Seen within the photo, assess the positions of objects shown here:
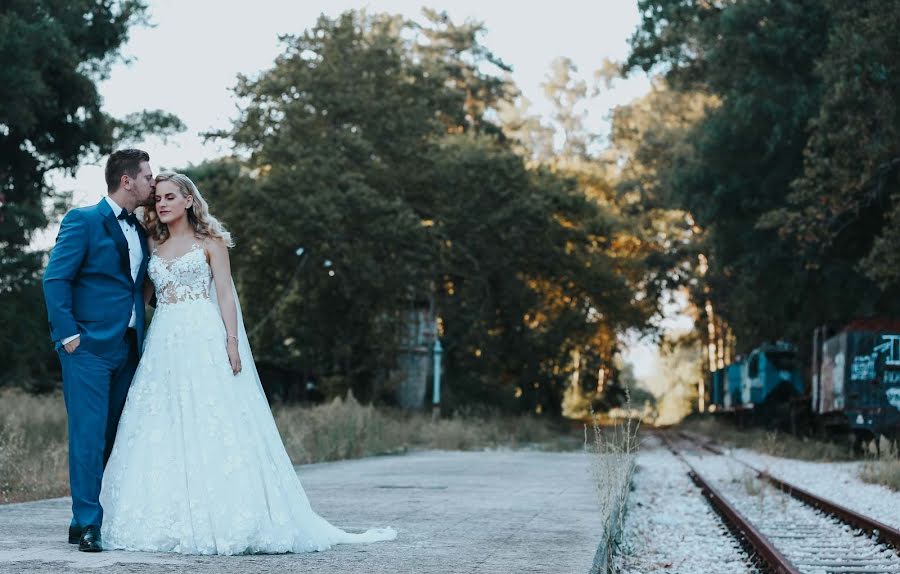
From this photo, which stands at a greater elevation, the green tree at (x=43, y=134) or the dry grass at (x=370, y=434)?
the green tree at (x=43, y=134)

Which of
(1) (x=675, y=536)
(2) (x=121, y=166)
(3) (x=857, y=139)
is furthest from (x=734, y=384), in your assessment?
(2) (x=121, y=166)

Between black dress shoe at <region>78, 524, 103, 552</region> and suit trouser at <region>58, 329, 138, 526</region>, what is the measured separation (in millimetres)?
33

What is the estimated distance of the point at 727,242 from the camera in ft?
107

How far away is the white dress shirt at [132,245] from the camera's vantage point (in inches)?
268

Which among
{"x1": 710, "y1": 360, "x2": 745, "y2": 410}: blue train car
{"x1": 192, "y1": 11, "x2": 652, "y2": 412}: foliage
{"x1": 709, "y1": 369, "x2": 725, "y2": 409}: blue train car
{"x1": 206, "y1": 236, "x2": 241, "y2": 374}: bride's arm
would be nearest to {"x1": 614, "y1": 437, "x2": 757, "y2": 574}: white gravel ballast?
{"x1": 206, "y1": 236, "x2": 241, "y2": 374}: bride's arm

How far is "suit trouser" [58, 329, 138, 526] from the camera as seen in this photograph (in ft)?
21.2

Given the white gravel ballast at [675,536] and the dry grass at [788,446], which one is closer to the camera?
the white gravel ballast at [675,536]

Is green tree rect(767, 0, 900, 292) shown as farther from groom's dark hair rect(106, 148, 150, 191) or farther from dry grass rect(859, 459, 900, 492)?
groom's dark hair rect(106, 148, 150, 191)

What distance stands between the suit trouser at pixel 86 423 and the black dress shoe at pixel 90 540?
0.03 metres

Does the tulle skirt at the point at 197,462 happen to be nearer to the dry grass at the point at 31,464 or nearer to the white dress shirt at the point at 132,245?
the white dress shirt at the point at 132,245

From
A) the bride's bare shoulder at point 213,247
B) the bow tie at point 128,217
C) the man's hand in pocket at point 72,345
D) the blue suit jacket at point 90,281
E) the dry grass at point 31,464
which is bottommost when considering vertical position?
the dry grass at point 31,464

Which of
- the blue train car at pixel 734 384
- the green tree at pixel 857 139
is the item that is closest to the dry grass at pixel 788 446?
the blue train car at pixel 734 384

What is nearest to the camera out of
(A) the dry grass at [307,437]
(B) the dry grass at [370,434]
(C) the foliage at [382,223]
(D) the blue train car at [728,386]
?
(A) the dry grass at [307,437]

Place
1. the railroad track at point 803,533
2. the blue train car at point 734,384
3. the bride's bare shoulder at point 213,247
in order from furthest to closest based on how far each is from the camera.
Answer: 1. the blue train car at point 734,384
2. the railroad track at point 803,533
3. the bride's bare shoulder at point 213,247
